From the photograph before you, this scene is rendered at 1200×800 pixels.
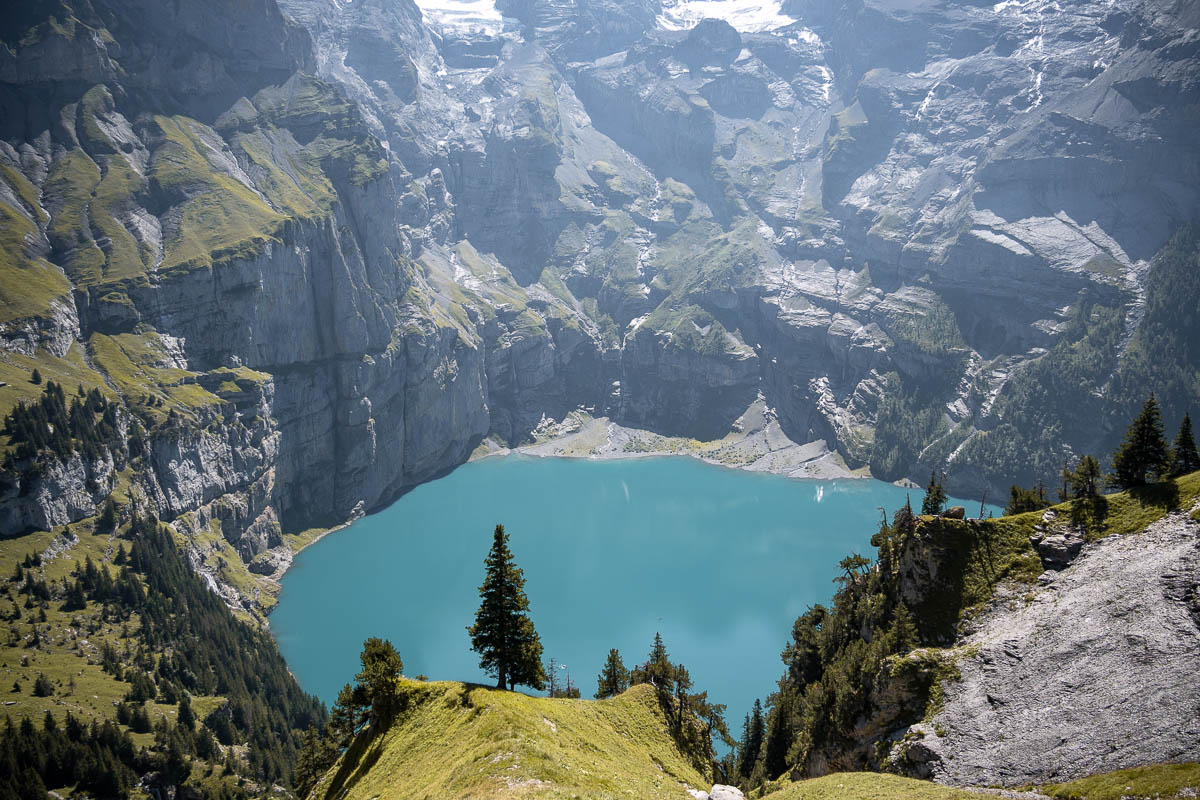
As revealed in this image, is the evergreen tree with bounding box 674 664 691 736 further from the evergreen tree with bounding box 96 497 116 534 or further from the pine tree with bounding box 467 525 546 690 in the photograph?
the evergreen tree with bounding box 96 497 116 534

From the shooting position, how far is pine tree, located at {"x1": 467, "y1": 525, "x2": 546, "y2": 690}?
5044cm

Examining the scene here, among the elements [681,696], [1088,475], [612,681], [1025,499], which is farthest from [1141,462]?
[612,681]

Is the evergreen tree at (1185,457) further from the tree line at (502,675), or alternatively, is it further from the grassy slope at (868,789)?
the tree line at (502,675)

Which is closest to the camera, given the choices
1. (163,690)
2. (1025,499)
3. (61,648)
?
(1025,499)

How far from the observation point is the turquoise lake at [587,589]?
4813 inches

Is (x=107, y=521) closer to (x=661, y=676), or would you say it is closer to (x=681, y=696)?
(x=661, y=676)

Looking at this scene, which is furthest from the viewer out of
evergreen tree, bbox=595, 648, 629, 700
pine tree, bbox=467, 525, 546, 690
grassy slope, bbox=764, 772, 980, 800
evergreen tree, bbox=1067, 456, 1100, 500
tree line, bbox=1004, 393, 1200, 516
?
evergreen tree, bbox=595, 648, 629, 700

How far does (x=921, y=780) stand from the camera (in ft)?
136

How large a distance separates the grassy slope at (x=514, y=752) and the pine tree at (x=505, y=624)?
3.42 metres

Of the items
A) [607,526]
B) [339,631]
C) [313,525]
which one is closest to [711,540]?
[607,526]

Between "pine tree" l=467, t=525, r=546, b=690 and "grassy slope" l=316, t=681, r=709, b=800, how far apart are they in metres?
3.42

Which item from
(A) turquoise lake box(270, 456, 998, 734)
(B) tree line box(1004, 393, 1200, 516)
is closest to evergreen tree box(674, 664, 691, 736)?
(B) tree line box(1004, 393, 1200, 516)

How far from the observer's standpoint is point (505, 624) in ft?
167

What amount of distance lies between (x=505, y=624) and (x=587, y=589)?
104 metres
